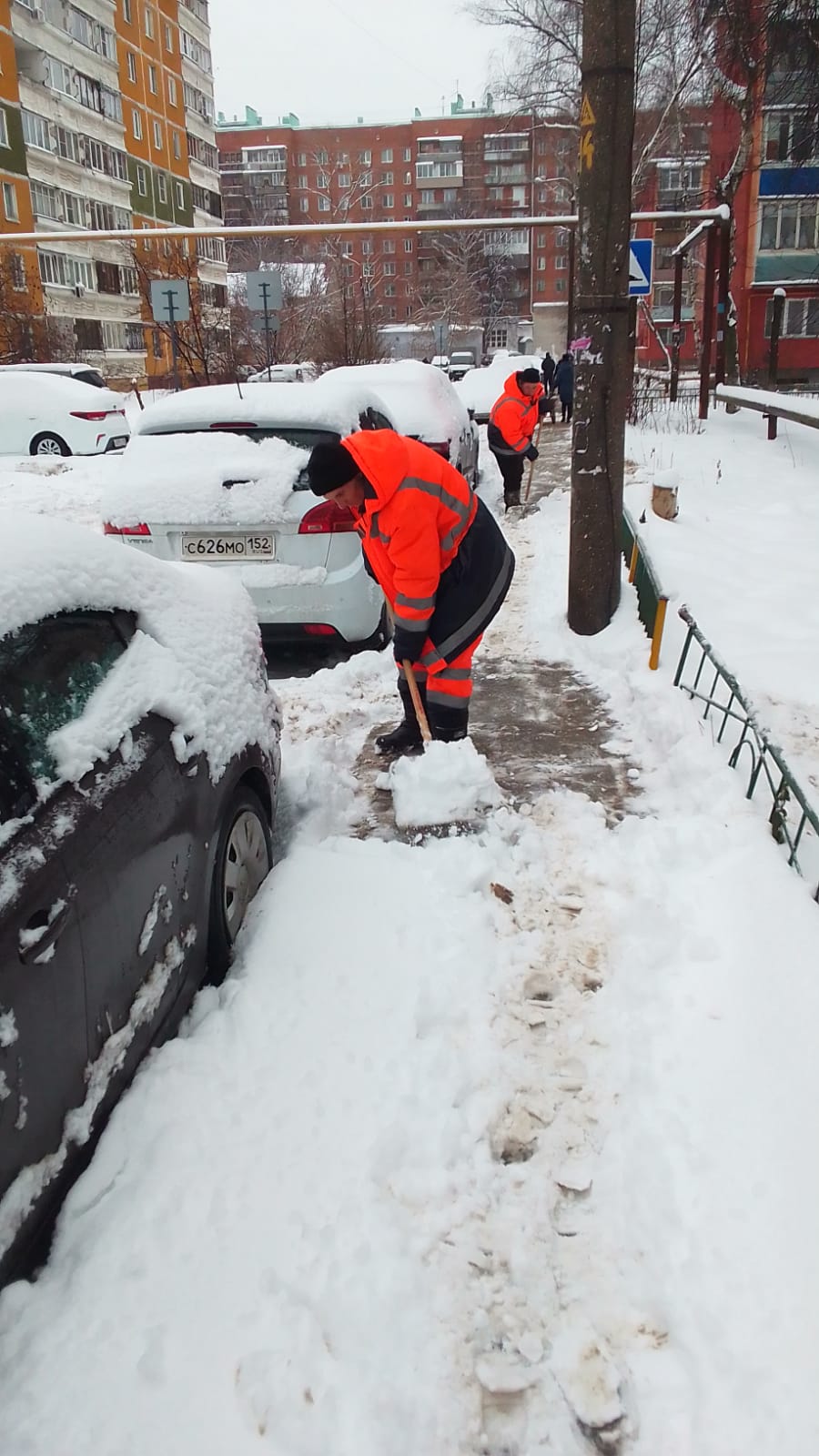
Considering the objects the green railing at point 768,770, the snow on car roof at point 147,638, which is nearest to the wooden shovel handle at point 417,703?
the snow on car roof at point 147,638

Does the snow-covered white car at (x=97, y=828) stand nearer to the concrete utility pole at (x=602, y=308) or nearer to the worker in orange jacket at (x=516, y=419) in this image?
the concrete utility pole at (x=602, y=308)

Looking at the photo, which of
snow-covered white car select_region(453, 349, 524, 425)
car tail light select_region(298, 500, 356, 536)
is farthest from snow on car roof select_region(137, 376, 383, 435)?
snow-covered white car select_region(453, 349, 524, 425)

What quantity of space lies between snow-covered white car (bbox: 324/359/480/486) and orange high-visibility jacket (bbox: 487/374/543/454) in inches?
15.7

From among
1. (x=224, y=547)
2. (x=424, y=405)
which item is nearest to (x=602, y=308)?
(x=224, y=547)

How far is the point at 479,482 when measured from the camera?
1380cm

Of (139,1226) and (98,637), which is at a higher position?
(98,637)

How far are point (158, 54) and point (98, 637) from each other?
63336mm

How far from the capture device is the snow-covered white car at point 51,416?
59.0 ft

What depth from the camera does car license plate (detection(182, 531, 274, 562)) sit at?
17.9 ft

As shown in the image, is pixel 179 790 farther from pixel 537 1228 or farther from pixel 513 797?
pixel 513 797

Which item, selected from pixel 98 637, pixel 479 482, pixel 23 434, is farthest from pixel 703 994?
pixel 23 434

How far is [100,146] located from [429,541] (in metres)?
53.3

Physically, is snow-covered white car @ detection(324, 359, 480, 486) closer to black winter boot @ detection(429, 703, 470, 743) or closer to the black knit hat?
black winter boot @ detection(429, 703, 470, 743)

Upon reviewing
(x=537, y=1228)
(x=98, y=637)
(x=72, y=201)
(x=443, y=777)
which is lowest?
(x=537, y=1228)
